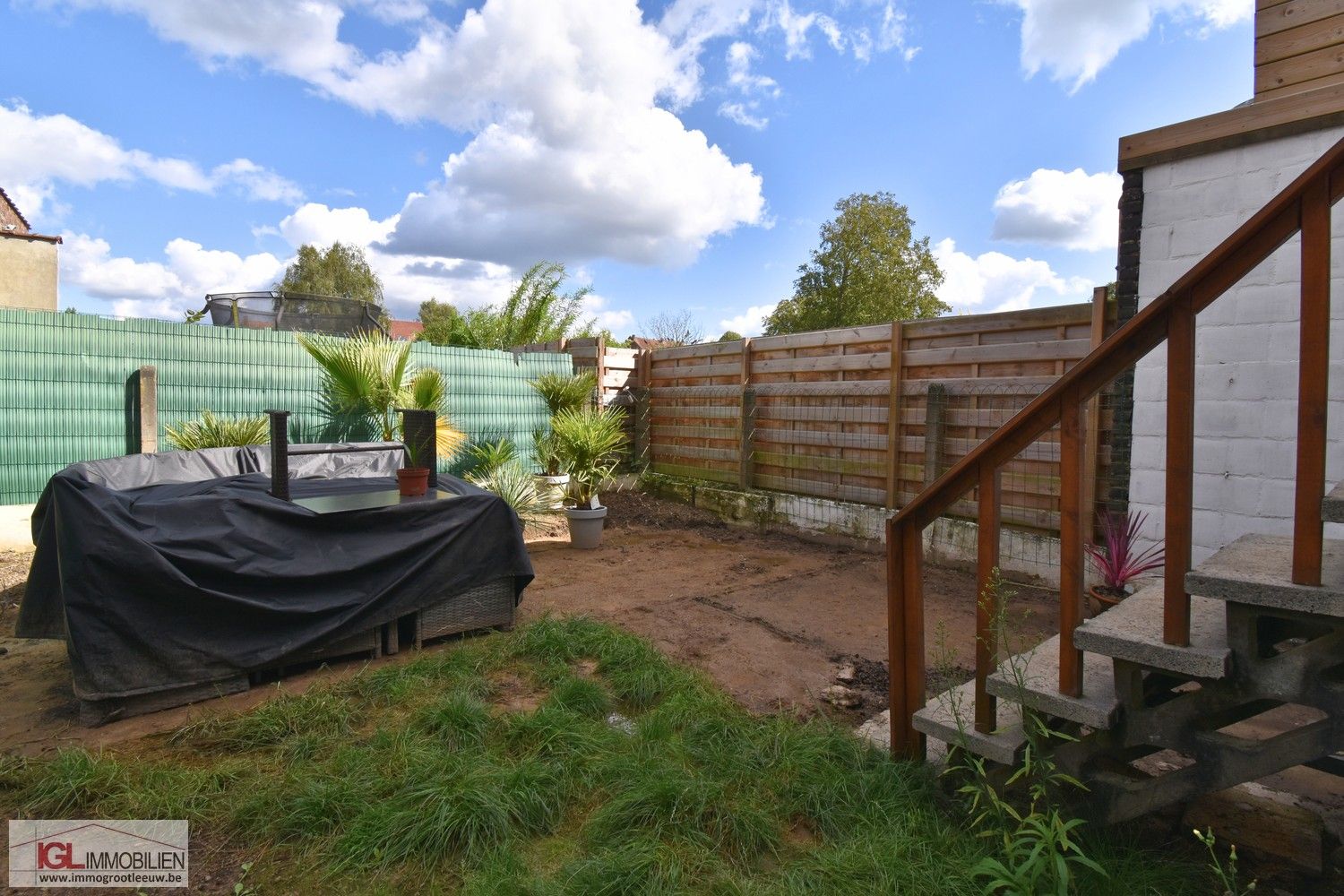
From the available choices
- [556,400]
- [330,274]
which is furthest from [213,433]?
[330,274]

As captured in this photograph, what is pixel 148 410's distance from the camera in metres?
5.75

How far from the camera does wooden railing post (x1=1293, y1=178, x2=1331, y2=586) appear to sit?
139 centimetres

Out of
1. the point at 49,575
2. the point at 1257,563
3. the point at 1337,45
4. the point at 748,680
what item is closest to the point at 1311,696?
the point at 1257,563

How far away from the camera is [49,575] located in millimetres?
3020

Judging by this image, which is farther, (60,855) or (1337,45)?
(1337,45)

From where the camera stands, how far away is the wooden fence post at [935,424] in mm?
5184

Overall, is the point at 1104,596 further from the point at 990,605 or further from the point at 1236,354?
the point at 990,605

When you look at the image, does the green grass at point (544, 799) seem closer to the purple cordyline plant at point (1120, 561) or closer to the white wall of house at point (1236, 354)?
the purple cordyline plant at point (1120, 561)

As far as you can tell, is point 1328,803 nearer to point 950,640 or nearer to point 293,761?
point 950,640

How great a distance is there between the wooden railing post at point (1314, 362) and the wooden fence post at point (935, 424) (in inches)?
150

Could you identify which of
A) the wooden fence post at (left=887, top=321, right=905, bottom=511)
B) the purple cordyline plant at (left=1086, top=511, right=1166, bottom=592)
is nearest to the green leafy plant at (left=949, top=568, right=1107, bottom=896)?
the purple cordyline plant at (left=1086, top=511, right=1166, bottom=592)

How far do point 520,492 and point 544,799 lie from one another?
421cm

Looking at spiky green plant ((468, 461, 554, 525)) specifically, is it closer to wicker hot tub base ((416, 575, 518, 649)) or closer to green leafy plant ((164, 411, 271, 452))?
Result: green leafy plant ((164, 411, 271, 452))

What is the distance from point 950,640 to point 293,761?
3.15m
